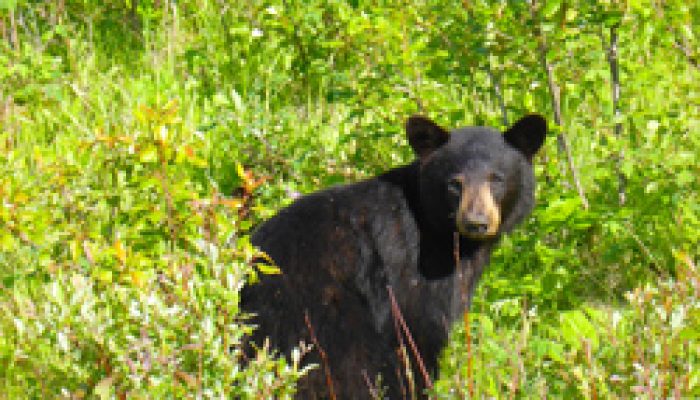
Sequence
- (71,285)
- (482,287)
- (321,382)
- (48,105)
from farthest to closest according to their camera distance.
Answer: (48,105), (482,287), (321,382), (71,285)

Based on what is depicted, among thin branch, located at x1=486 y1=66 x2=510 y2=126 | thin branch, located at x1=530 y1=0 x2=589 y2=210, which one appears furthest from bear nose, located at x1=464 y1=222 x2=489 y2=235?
thin branch, located at x1=486 y1=66 x2=510 y2=126

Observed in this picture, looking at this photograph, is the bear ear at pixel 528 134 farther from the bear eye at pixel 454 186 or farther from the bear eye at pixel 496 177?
the bear eye at pixel 454 186

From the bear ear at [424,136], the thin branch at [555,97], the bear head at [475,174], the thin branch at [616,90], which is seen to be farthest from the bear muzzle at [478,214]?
the thin branch at [616,90]

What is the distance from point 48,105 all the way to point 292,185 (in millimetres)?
1744

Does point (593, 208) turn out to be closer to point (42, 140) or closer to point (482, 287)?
point (482, 287)

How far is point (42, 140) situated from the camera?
596 centimetres

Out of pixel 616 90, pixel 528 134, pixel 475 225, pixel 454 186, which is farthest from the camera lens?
pixel 616 90

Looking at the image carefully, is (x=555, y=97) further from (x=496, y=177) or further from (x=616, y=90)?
(x=496, y=177)

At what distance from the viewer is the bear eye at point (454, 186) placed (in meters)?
4.41

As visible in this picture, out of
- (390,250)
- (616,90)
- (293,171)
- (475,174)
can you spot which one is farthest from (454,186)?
(616,90)

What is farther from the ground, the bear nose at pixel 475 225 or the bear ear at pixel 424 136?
the bear ear at pixel 424 136

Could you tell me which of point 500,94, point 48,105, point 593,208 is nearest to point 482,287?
point 593,208

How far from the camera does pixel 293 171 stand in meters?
5.65

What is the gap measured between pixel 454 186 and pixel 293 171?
1441mm
